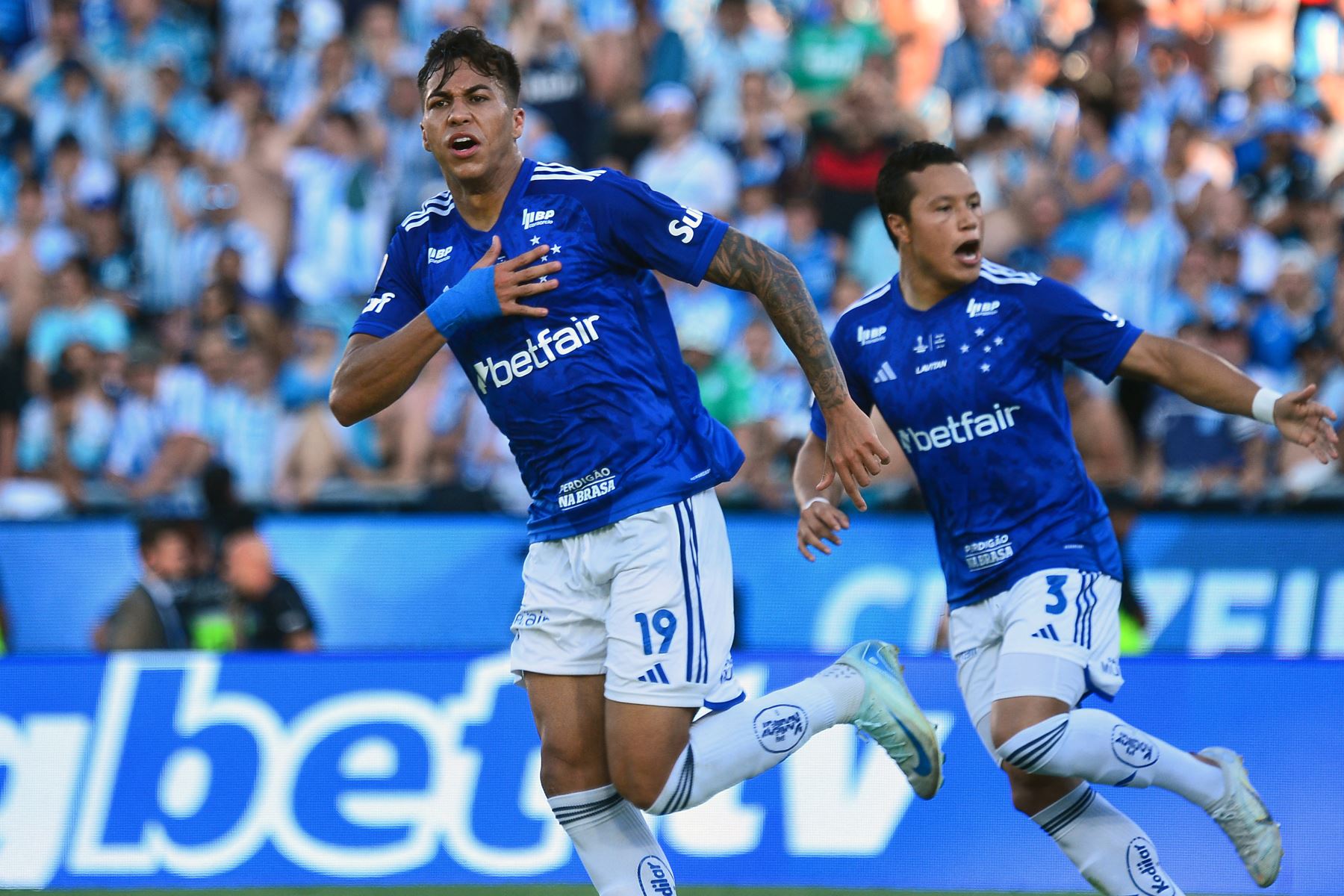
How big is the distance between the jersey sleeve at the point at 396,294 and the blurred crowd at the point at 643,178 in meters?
4.79

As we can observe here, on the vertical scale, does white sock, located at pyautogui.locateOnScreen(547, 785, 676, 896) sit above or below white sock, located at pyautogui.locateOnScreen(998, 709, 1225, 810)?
below

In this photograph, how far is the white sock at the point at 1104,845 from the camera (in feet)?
18.7

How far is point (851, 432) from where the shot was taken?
199 inches

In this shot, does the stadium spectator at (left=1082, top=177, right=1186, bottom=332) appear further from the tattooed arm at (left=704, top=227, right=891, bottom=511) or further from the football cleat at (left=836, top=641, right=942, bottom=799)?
the tattooed arm at (left=704, top=227, right=891, bottom=511)

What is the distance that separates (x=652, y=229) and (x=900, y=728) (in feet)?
5.77

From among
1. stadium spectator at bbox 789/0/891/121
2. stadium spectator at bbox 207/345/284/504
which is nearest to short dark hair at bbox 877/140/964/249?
stadium spectator at bbox 207/345/284/504

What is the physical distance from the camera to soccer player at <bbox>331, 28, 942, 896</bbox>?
16.9 feet

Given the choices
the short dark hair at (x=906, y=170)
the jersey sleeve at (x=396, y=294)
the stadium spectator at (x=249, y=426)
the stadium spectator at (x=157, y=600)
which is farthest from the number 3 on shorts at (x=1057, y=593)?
the stadium spectator at (x=249, y=426)

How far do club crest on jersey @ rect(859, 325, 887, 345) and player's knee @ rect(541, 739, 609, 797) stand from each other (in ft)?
6.04

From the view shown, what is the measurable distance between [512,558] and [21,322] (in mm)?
5166

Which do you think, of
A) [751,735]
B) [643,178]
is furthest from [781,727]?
[643,178]

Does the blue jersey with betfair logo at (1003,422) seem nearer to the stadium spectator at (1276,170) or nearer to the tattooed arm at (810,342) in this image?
the tattooed arm at (810,342)

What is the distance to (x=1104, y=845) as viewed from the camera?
5.75 meters

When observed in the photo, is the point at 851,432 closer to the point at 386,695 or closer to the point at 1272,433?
the point at 386,695
